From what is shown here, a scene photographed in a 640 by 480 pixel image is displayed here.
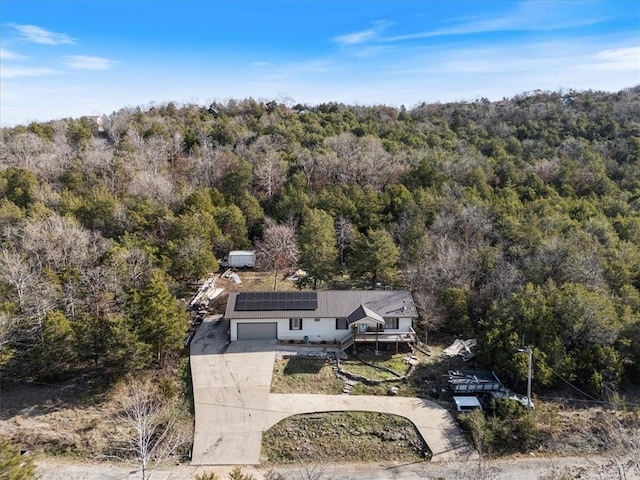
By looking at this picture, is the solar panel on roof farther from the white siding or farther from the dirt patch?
the dirt patch

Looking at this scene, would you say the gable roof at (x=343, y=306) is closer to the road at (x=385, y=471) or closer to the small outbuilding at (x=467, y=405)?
the small outbuilding at (x=467, y=405)

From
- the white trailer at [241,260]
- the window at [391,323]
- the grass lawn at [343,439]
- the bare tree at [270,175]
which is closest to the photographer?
the grass lawn at [343,439]

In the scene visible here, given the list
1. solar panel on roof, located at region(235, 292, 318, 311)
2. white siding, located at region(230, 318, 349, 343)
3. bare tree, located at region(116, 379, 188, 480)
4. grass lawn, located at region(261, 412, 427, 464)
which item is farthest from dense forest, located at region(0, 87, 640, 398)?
grass lawn, located at region(261, 412, 427, 464)

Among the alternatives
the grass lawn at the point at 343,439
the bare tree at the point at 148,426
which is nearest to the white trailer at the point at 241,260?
the bare tree at the point at 148,426

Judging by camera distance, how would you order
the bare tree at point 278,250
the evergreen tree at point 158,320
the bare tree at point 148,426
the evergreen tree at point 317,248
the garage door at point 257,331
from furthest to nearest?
the bare tree at point 278,250, the evergreen tree at point 317,248, the garage door at point 257,331, the evergreen tree at point 158,320, the bare tree at point 148,426

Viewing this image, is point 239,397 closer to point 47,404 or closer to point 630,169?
point 47,404

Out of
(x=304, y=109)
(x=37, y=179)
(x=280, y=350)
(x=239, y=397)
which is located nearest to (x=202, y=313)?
(x=280, y=350)
